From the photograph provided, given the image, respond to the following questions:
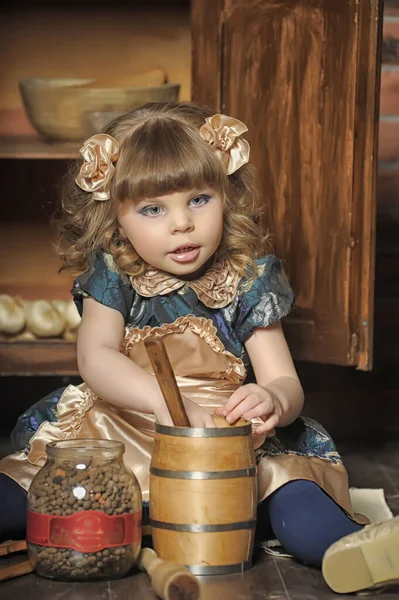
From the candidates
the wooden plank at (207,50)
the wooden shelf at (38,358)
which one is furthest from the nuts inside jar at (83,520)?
the wooden plank at (207,50)

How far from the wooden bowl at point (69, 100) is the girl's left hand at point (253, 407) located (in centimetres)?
105

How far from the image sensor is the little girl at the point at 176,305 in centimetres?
150

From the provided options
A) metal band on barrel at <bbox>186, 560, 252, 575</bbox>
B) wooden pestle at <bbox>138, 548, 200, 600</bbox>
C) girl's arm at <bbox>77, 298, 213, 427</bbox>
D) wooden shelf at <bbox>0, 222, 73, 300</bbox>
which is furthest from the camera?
wooden shelf at <bbox>0, 222, 73, 300</bbox>

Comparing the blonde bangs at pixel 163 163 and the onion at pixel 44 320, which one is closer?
the blonde bangs at pixel 163 163

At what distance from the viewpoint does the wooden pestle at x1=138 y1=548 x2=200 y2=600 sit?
1.19 m

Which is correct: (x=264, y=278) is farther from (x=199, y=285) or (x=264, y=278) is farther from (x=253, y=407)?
(x=253, y=407)

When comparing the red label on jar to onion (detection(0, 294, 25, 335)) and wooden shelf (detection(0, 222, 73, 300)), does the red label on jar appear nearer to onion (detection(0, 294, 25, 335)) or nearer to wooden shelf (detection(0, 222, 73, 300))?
onion (detection(0, 294, 25, 335))

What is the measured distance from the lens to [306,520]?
1409 millimetres

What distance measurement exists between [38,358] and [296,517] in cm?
87

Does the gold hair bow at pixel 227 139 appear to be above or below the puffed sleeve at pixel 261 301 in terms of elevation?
above

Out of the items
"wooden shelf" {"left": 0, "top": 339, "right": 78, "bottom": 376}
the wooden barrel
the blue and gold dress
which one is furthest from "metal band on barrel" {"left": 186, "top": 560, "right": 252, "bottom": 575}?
"wooden shelf" {"left": 0, "top": 339, "right": 78, "bottom": 376}

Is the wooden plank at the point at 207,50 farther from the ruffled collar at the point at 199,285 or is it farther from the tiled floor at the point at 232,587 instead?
the tiled floor at the point at 232,587

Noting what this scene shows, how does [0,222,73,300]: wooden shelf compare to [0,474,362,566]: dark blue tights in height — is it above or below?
below

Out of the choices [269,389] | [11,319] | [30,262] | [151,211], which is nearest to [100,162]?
[151,211]
